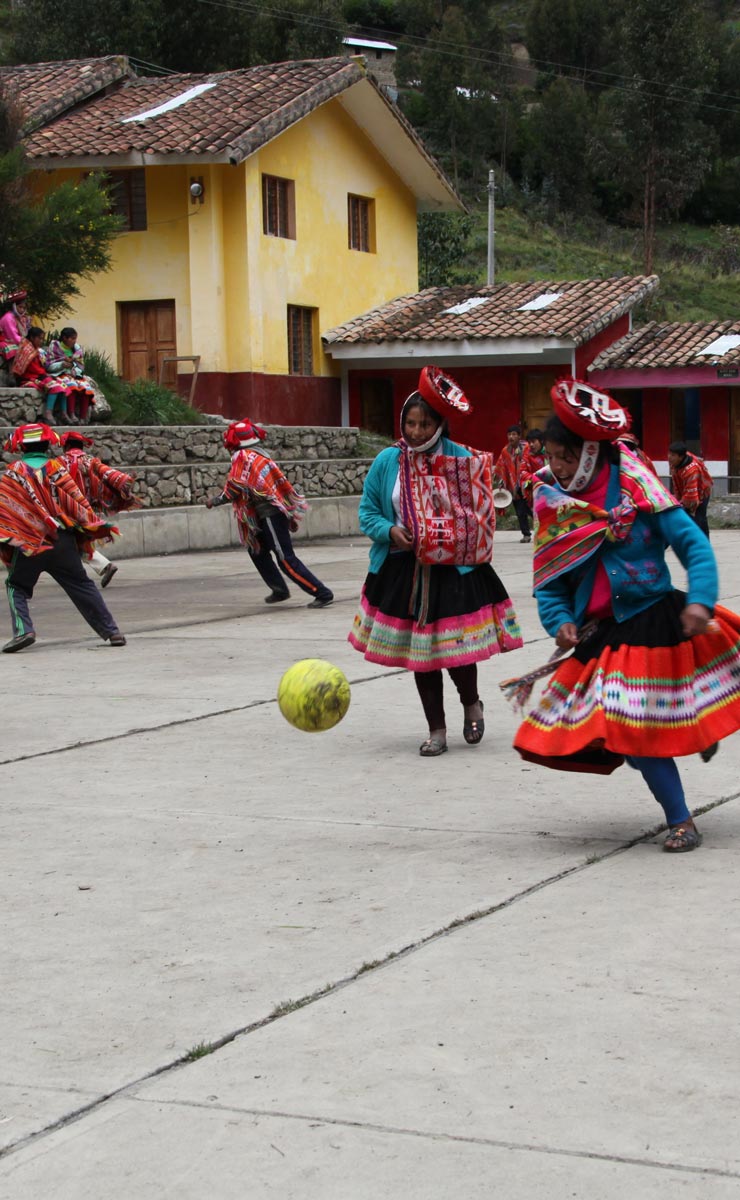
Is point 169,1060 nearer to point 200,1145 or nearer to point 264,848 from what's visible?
point 200,1145

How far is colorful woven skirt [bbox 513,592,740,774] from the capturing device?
5578 millimetres

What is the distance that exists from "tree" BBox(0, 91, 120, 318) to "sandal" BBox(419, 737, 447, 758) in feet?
56.4

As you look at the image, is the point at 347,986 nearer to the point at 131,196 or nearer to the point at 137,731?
the point at 137,731

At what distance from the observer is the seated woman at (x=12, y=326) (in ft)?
75.0

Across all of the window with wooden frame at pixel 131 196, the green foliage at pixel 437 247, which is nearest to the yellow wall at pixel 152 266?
the window with wooden frame at pixel 131 196

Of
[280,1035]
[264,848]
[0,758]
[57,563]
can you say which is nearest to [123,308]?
[57,563]

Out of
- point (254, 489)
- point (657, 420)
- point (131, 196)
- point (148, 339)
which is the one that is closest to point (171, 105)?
point (131, 196)

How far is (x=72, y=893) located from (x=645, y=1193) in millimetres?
2754

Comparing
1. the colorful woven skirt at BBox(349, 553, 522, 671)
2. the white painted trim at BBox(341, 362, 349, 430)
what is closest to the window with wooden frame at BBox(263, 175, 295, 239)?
the white painted trim at BBox(341, 362, 349, 430)

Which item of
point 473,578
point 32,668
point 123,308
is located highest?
point 123,308

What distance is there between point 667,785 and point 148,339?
27.4 metres

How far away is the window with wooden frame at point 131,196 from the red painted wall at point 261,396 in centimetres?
301

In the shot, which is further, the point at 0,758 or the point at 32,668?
the point at 32,668

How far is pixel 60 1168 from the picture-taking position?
3262mm
